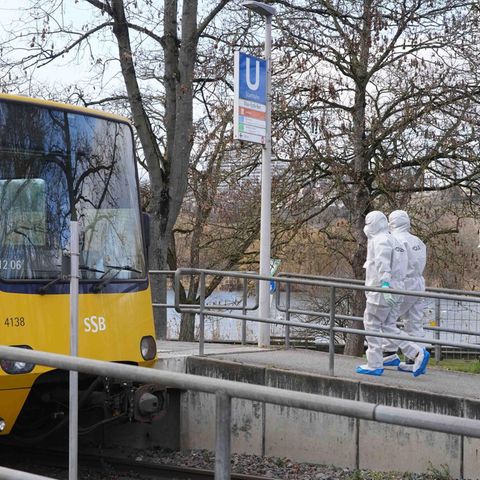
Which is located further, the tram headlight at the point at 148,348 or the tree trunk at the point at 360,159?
the tree trunk at the point at 360,159

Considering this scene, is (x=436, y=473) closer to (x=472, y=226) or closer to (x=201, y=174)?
(x=472, y=226)

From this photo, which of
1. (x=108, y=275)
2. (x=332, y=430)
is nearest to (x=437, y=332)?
(x=332, y=430)

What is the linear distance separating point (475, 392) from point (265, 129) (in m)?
4.56

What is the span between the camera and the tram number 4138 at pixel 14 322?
7.37 m

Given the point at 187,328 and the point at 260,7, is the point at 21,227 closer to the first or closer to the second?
the point at 260,7

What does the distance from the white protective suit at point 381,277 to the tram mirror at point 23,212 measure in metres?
3.36

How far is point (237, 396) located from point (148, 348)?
5.10 meters

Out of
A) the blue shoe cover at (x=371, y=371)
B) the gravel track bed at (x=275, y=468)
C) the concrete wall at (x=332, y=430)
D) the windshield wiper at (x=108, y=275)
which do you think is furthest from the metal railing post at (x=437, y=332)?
the windshield wiper at (x=108, y=275)

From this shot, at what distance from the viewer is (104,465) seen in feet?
29.7

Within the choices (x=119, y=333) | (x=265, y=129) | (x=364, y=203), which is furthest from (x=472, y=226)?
(x=119, y=333)

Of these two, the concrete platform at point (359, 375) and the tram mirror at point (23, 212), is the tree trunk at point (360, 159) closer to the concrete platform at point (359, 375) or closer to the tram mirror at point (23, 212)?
the concrete platform at point (359, 375)

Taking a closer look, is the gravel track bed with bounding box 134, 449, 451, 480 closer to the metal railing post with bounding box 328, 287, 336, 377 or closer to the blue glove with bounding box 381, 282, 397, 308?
the metal railing post with bounding box 328, 287, 336, 377

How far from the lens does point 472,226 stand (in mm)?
20312

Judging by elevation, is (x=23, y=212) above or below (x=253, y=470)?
above
